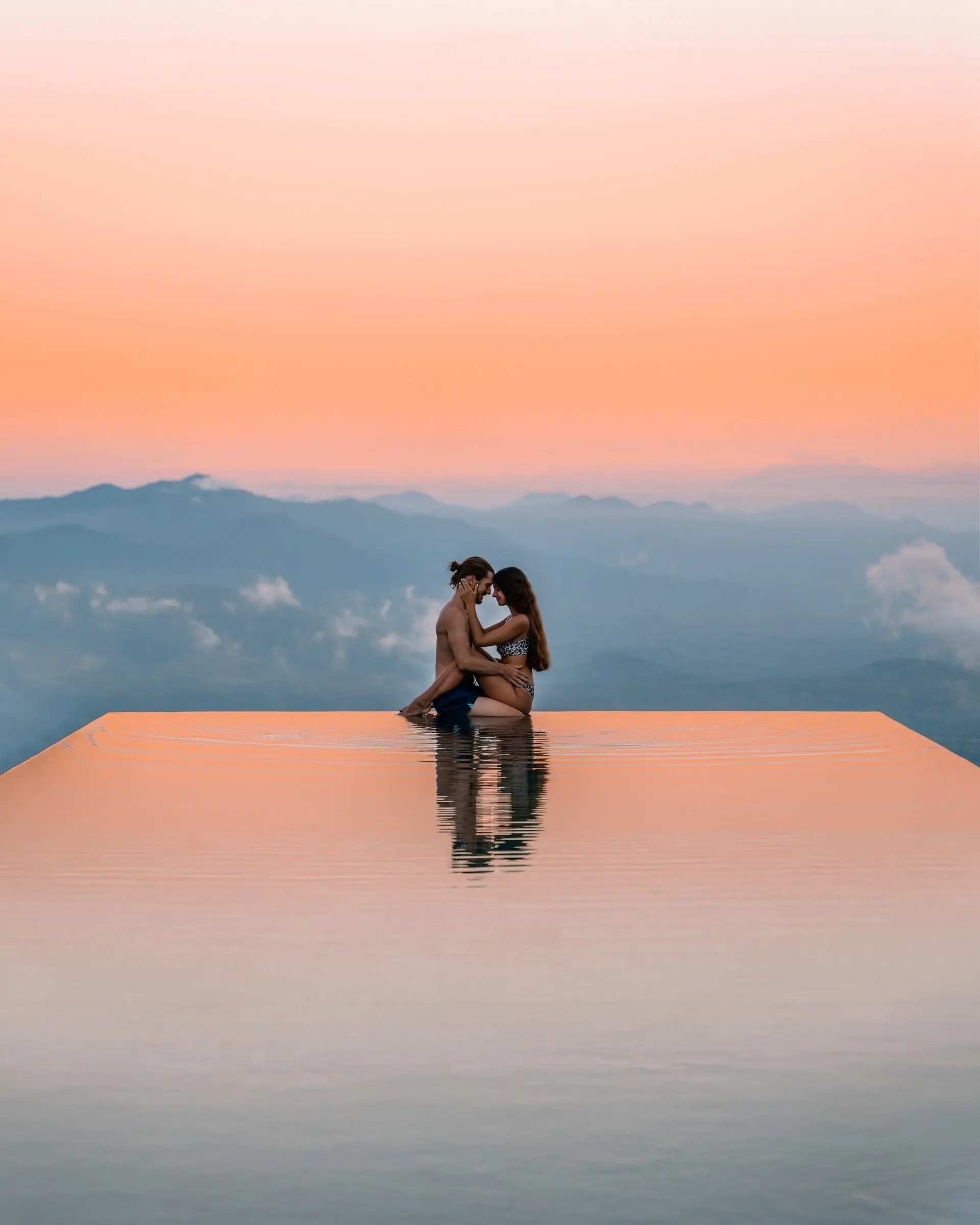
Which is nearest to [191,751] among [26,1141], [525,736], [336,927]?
[525,736]

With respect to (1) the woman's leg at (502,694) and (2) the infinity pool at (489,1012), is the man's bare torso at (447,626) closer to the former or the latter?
(1) the woman's leg at (502,694)

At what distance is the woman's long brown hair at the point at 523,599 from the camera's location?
1059 cm

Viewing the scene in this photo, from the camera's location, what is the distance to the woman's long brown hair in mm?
10586

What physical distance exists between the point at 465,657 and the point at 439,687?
66 centimetres

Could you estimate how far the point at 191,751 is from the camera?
960 centimetres

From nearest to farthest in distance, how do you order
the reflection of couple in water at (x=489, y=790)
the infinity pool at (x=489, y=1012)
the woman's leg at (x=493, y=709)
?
1. the infinity pool at (x=489, y=1012)
2. the reflection of couple in water at (x=489, y=790)
3. the woman's leg at (x=493, y=709)

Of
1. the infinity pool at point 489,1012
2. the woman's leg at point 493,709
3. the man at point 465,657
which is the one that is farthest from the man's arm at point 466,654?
the infinity pool at point 489,1012

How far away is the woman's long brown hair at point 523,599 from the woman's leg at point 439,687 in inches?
24.4

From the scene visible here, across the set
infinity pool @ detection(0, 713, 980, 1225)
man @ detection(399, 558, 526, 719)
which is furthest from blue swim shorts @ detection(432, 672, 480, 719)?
infinity pool @ detection(0, 713, 980, 1225)

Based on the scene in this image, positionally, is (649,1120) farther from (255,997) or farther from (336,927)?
(336,927)

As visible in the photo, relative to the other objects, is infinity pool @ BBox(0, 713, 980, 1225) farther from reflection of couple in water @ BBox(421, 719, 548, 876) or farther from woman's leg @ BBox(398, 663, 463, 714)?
woman's leg @ BBox(398, 663, 463, 714)

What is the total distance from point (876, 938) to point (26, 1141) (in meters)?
2.46

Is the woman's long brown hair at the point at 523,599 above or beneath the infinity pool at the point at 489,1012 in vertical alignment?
above

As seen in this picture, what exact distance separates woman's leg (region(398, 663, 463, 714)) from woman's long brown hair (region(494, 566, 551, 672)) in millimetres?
620
